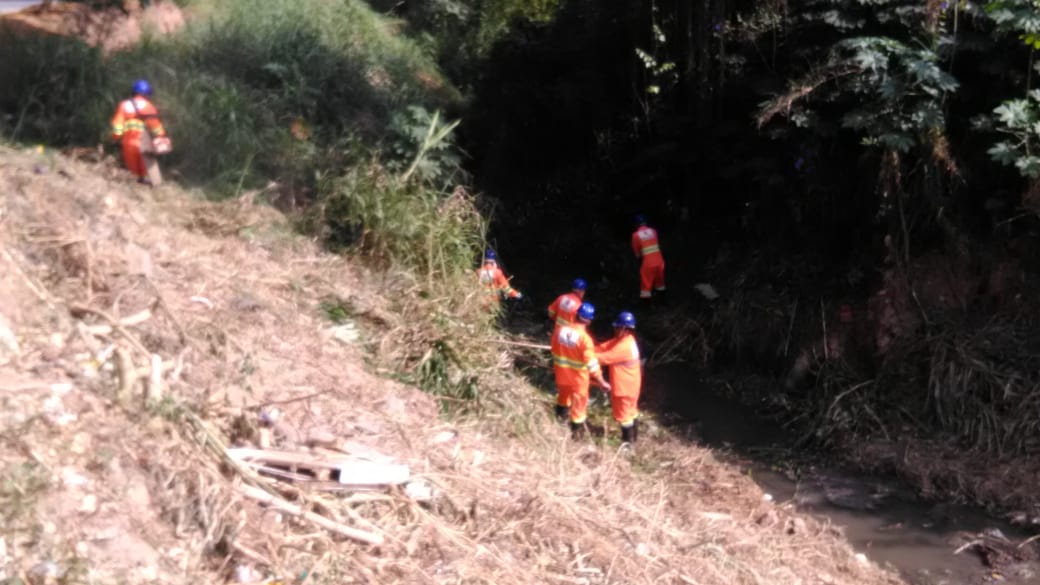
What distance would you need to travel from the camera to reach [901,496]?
9.55 meters

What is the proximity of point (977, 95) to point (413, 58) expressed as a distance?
9067 millimetres

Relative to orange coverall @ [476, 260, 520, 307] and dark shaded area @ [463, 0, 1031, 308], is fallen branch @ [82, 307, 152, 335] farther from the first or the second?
dark shaded area @ [463, 0, 1031, 308]

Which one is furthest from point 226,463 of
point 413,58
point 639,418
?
point 413,58

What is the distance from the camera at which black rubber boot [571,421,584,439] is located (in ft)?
31.5

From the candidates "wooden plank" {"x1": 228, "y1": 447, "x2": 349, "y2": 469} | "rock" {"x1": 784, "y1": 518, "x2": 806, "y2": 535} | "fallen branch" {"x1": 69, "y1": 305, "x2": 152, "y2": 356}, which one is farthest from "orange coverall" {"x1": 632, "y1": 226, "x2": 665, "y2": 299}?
"fallen branch" {"x1": 69, "y1": 305, "x2": 152, "y2": 356}

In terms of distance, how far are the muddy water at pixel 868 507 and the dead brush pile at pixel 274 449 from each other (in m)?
0.47

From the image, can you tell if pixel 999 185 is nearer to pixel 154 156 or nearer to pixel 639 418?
pixel 639 418

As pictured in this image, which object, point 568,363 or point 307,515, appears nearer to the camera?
point 307,515

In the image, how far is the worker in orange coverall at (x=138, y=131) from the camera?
11.2 metres

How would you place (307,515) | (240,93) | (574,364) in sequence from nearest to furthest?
(307,515), (574,364), (240,93)

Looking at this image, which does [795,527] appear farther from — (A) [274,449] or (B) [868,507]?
(A) [274,449]

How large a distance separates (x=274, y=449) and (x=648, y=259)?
7.34 m

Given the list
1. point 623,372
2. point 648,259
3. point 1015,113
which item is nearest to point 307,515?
point 623,372

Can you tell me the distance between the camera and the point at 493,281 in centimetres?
1143
